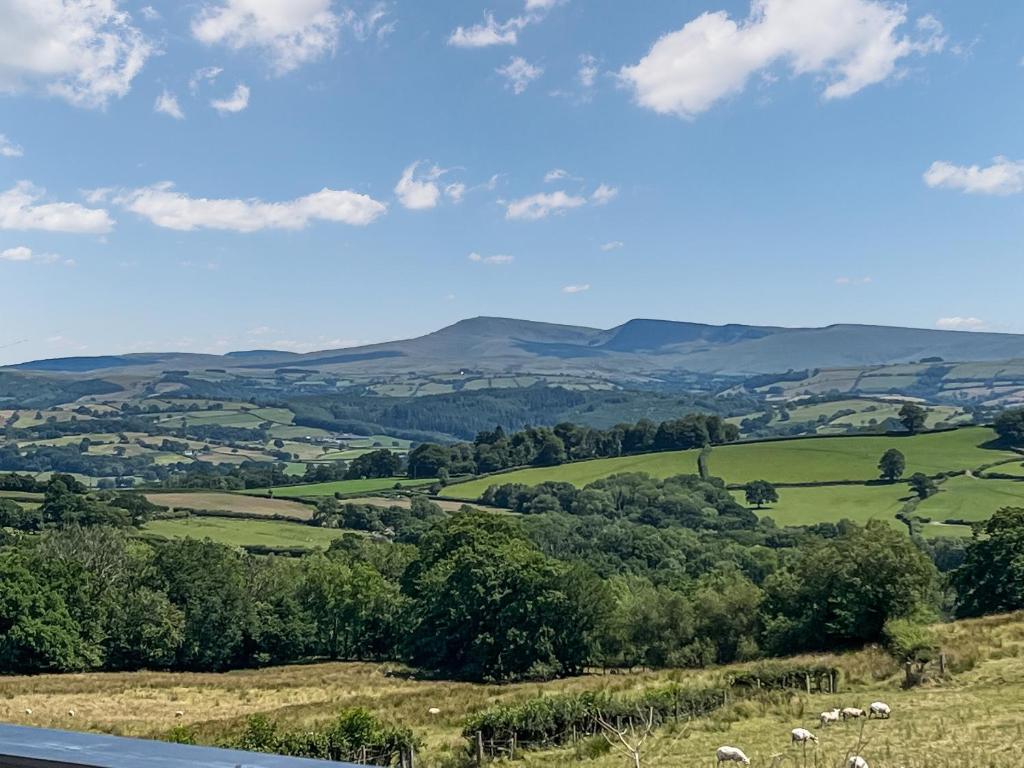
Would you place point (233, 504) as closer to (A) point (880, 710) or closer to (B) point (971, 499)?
(B) point (971, 499)

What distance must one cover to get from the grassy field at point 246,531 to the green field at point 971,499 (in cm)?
6549

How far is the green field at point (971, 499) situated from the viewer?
8938 cm

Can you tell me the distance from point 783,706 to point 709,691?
8.93ft

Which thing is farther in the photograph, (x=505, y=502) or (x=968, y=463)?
(x=505, y=502)

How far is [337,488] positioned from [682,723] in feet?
375

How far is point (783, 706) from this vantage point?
22.9m

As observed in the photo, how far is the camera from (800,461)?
120 meters

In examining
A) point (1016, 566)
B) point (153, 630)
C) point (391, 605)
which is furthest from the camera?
point (391, 605)

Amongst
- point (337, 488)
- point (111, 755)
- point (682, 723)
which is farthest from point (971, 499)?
point (111, 755)

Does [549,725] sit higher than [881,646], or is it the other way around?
[549,725]

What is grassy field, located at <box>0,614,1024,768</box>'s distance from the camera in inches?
634

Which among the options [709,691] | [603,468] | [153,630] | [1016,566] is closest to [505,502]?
[603,468]

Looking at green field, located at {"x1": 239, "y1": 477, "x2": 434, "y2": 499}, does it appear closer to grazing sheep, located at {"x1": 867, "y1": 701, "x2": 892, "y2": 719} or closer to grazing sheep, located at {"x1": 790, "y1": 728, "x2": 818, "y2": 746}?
grazing sheep, located at {"x1": 867, "y1": 701, "x2": 892, "y2": 719}

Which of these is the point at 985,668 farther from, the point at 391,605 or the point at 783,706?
the point at 391,605
